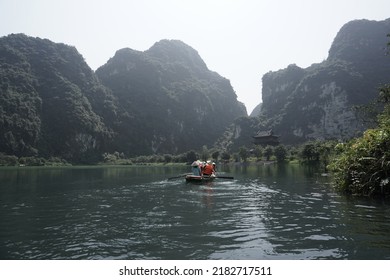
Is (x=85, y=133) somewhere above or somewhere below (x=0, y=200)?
above

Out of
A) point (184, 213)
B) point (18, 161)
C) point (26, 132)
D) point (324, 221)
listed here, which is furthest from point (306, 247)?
point (26, 132)

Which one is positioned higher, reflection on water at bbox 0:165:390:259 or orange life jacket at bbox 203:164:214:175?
orange life jacket at bbox 203:164:214:175

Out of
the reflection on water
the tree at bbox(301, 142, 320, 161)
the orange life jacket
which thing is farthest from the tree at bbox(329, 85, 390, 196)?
the tree at bbox(301, 142, 320, 161)

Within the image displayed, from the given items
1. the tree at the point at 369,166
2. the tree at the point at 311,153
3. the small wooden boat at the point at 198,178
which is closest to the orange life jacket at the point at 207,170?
the small wooden boat at the point at 198,178

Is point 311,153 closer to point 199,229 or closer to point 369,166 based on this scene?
point 369,166

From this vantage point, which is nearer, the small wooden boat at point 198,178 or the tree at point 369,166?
the tree at point 369,166

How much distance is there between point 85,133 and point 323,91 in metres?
139

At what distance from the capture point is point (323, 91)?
192000mm

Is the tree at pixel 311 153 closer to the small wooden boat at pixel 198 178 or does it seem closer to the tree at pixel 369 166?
the small wooden boat at pixel 198 178

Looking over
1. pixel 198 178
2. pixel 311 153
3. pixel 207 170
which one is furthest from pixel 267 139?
pixel 198 178

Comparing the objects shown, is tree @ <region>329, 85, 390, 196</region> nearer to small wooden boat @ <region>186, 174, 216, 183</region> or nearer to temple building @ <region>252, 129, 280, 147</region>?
small wooden boat @ <region>186, 174, 216, 183</region>

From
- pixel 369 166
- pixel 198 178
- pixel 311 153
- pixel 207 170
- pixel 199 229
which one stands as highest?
pixel 311 153

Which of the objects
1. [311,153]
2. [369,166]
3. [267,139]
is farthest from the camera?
[267,139]

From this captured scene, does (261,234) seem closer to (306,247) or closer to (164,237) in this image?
→ (306,247)
